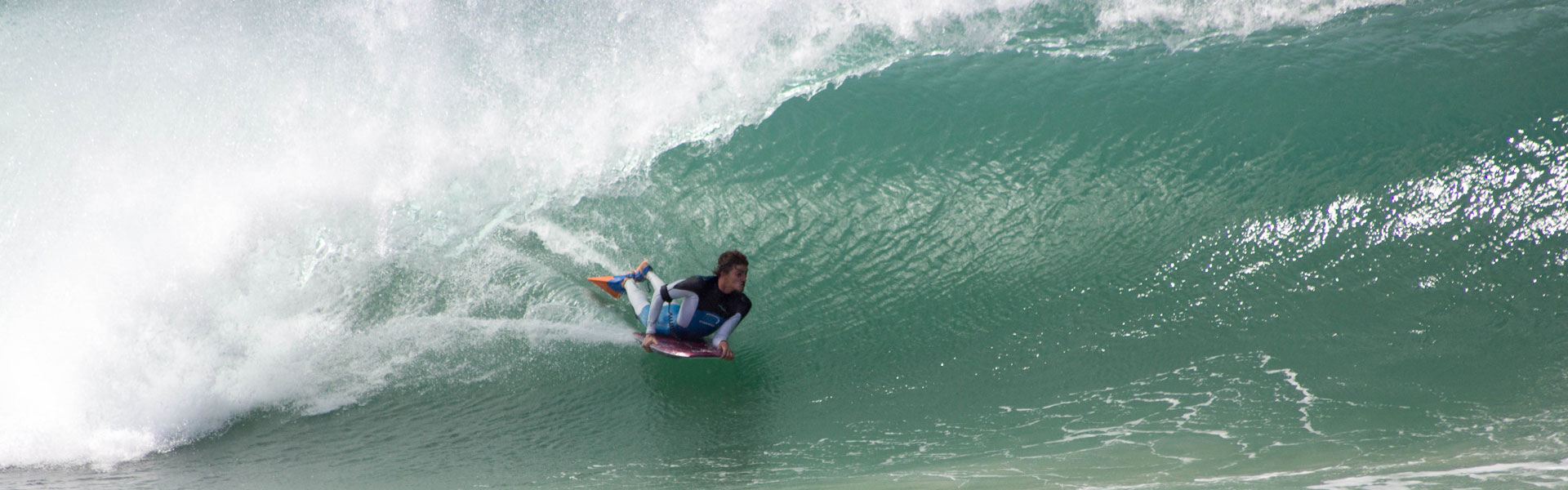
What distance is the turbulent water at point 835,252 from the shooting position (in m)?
4.31

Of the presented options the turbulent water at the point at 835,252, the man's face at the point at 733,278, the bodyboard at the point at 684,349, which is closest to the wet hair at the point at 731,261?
the man's face at the point at 733,278

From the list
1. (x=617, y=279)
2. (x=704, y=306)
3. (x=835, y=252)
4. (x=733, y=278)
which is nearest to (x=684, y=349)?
(x=704, y=306)

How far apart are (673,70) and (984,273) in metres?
3.35

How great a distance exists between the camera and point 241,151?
24.8 feet

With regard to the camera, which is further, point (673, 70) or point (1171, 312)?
point (673, 70)

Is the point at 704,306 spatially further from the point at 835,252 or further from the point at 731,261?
the point at 835,252

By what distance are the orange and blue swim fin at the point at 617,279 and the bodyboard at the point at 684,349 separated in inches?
24.4

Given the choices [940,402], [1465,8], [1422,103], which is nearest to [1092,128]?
[1422,103]

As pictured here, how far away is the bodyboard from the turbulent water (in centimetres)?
28

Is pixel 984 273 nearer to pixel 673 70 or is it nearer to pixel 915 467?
pixel 915 467

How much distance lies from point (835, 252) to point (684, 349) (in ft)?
4.86

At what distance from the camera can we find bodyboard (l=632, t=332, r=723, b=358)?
16.0 ft

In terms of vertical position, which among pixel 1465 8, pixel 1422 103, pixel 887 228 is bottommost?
pixel 887 228

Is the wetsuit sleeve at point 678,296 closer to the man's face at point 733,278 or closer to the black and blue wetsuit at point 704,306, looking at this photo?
the black and blue wetsuit at point 704,306
